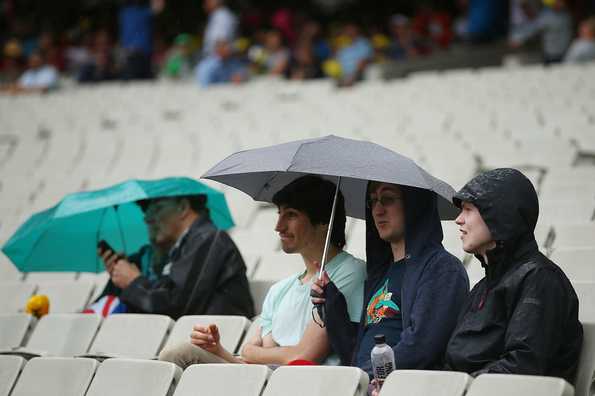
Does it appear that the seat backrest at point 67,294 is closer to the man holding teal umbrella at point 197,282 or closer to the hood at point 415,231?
the man holding teal umbrella at point 197,282

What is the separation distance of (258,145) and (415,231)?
470cm

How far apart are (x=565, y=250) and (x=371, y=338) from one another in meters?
0.98

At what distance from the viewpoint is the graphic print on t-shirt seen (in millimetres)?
3643

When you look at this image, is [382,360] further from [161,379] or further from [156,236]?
[156,236]

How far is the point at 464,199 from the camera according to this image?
3.35m

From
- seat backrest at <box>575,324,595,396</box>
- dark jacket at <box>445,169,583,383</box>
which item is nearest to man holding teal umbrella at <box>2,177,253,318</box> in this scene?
dark jacket at <box>445,169,583,383</box>

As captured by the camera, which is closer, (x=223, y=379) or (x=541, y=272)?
(x=541, y=272)

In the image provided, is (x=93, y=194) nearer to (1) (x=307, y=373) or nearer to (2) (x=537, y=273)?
(1) (x=307, y=373)

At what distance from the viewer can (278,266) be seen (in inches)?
205

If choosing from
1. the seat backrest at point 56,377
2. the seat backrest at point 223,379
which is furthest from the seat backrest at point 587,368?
the seat backrest at point 56,377

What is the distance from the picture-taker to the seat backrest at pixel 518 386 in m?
2.77

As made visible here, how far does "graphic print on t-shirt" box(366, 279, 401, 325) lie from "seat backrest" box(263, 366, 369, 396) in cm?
47

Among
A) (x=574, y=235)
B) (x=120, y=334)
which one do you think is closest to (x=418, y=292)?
(x=574, y=235)

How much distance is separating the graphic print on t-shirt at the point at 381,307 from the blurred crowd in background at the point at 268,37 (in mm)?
7528
